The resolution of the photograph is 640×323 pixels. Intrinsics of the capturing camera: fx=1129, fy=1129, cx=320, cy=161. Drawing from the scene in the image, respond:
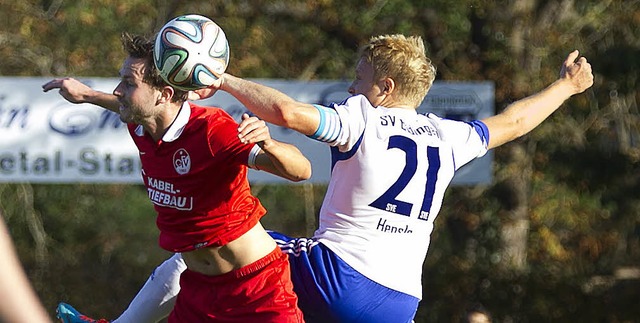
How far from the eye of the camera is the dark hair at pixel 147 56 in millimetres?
4367

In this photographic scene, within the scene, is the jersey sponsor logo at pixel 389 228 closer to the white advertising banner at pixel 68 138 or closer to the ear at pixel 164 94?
the ear at pixel 164 94

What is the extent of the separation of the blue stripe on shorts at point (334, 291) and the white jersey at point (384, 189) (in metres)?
0.04

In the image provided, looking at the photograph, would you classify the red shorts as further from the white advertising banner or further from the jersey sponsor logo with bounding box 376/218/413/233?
the white advertising banner

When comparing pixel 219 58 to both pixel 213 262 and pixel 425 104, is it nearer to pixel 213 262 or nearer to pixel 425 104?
pixel 213 262

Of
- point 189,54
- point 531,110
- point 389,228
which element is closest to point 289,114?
point 189,54

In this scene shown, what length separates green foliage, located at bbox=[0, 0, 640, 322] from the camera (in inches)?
425

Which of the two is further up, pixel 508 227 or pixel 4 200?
pixel 508 227

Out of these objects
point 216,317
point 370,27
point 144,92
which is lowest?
point 216,317

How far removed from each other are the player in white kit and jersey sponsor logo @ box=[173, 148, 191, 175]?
24 cm

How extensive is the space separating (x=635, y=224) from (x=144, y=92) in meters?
9.30

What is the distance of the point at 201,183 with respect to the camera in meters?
4.26

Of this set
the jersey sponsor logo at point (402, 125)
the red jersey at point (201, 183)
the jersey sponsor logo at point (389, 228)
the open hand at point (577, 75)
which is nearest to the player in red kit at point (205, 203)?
the red jersey at point (201, 183)

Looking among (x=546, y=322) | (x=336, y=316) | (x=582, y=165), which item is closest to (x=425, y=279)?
(x=546, y=322)

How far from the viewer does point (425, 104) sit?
10383mm
